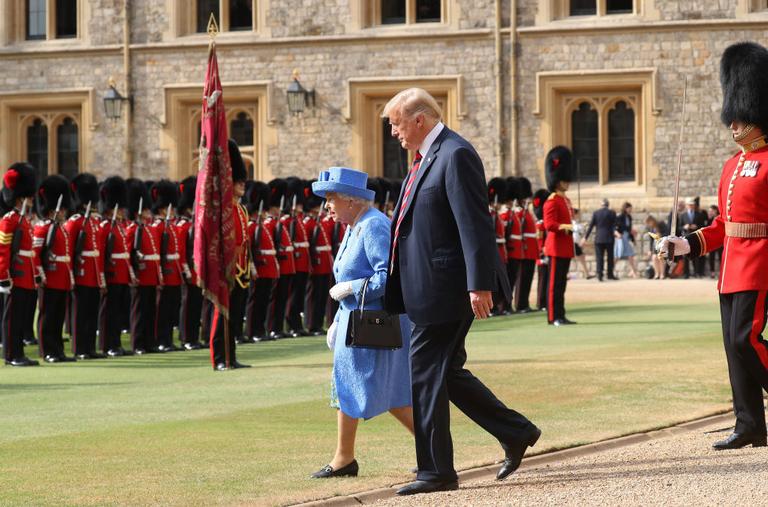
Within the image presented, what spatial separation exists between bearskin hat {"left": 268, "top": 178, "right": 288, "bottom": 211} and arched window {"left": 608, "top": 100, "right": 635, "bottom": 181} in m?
10.1

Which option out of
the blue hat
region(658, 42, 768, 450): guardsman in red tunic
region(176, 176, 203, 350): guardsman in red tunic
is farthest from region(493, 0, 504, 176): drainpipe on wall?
the blue hat

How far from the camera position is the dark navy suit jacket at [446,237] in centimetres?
567

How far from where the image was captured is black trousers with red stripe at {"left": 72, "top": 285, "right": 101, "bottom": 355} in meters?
12.9

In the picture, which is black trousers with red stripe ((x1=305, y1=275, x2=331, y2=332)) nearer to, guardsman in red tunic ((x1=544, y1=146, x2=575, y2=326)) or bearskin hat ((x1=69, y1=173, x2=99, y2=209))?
guardsman in red tunic ((x1=544, y1=146, x2=575, y2=326))

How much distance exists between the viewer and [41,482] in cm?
634

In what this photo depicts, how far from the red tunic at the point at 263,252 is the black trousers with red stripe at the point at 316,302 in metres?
0.94

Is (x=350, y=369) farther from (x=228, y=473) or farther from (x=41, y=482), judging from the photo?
(x=41, y=482)

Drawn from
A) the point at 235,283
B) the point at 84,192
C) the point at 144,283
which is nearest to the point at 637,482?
the point at 235,283

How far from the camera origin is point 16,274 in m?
12.1

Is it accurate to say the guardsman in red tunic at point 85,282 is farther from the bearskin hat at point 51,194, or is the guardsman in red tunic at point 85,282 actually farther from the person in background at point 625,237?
the person in background at point 625,237

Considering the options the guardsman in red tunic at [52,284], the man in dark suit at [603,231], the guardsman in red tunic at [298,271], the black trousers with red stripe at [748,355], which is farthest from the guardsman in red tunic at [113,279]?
the man in dark suit at [603,231]

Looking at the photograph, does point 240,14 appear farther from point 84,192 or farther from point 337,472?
point 337,472

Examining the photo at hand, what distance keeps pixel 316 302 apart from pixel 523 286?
3438 mm

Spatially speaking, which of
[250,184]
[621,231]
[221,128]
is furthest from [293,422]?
[621,231]
